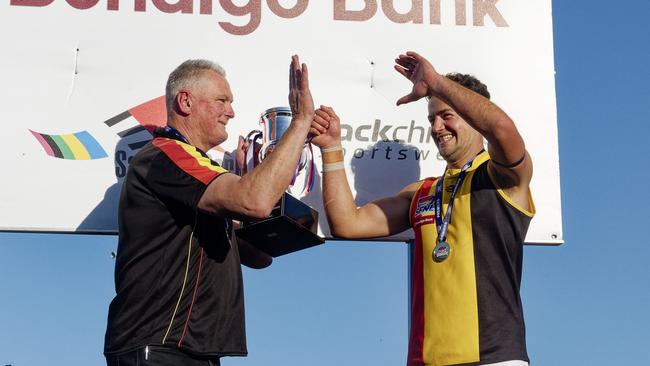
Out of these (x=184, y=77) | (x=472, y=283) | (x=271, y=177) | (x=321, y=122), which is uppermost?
(x=184, y=77)

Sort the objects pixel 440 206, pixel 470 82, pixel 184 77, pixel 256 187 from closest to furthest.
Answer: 1. pixel 256 187
2. pixel 184 77
3. pixel 440 206
4. pixel 470 82

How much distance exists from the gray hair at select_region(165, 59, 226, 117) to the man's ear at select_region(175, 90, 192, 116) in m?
0.04

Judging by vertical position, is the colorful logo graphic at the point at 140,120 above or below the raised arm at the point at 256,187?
above

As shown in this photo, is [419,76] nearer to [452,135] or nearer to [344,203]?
[452,135]

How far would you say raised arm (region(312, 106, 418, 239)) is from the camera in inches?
216

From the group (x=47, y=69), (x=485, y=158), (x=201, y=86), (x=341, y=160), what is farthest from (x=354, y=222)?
(x=47, y=69)

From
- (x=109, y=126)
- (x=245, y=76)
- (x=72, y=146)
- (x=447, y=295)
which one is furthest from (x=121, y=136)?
(x=447, y=295)

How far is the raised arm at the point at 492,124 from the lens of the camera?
4.82m

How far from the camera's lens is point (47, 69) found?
588 centimetres

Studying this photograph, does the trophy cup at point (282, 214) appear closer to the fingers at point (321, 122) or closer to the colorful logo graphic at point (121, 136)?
the fingers at point (321, 122)

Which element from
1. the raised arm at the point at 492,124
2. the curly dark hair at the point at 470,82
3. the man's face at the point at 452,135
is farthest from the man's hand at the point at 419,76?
the curly dark hair at the point at 470,82

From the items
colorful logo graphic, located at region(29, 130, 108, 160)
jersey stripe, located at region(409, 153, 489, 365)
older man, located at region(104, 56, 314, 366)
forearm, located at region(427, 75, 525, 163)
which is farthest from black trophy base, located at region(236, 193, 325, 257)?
colorful logo graphic, located at region(29, 130, 108, 160)

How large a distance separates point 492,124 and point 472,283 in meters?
0.72

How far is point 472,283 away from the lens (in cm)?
490
